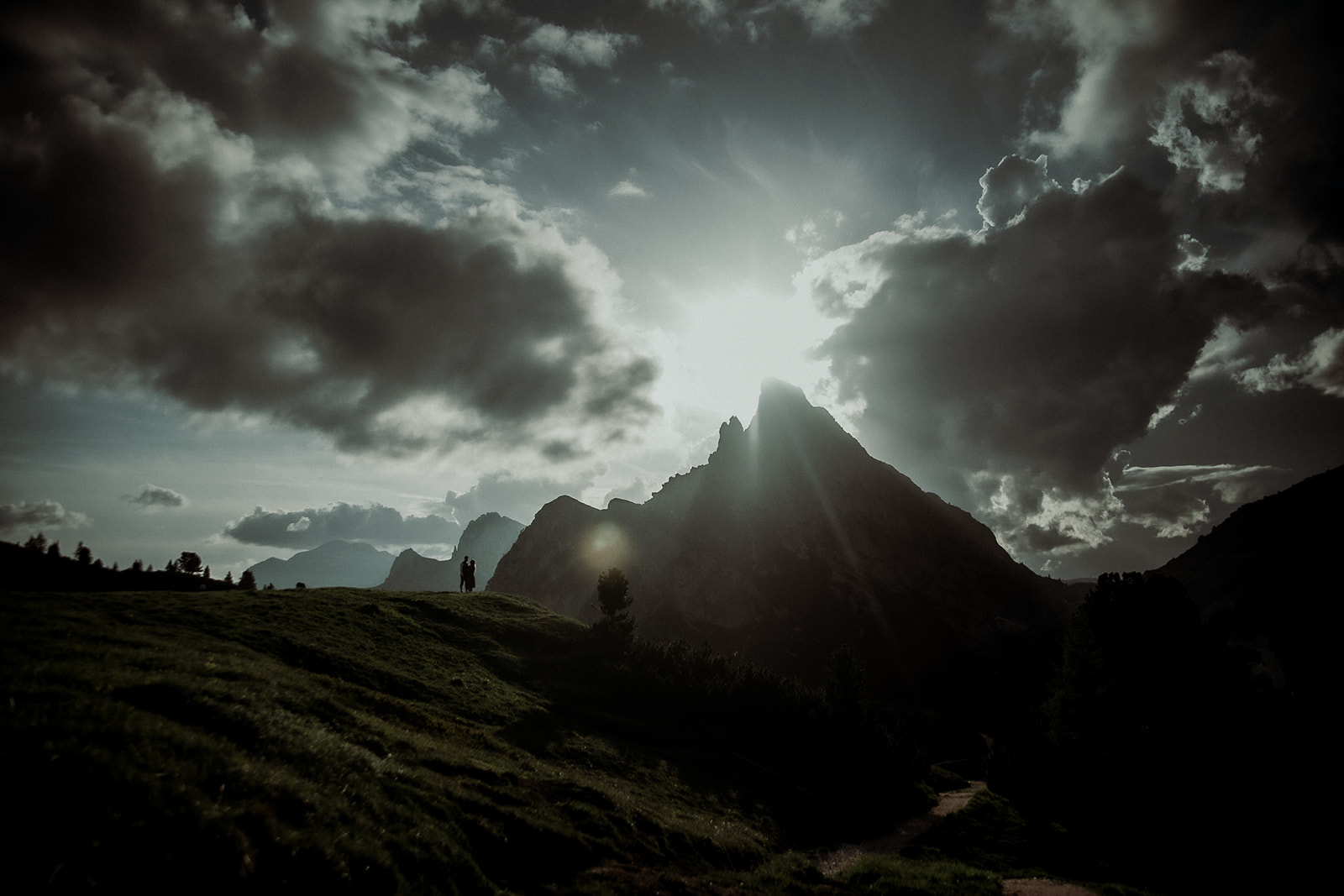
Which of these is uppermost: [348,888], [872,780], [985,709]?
[348,888]

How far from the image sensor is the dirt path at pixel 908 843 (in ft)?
89.6

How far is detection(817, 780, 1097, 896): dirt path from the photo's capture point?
27.3 meters

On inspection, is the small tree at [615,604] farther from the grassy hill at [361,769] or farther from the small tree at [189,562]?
the small tree at [189,562]

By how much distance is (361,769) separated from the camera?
18391 mm

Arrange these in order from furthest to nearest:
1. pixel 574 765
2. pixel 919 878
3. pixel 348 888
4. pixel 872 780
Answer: pixel 872 780 → pixel 574 765 → pixel 919 878 → pixel 348 888

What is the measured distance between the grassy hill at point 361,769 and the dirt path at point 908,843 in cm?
202

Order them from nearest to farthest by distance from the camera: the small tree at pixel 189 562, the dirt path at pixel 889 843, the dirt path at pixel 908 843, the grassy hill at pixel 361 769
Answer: the grassy hill at pixel 361 769 < the dirt path at pixel 908 843 < the dirt path at pixel 889 843 < the small tree at pixel 189 562

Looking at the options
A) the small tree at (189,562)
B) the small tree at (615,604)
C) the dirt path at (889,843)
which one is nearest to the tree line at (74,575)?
the small tree at (189,562)

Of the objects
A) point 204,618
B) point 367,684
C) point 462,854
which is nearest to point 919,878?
point 462,854

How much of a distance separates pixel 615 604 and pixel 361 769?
60775 millimetres

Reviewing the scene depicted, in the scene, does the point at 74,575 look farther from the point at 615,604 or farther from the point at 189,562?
the point at 615,604

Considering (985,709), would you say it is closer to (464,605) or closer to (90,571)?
(464,605)

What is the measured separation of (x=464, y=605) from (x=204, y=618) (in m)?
32.3

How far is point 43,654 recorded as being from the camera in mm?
17312
